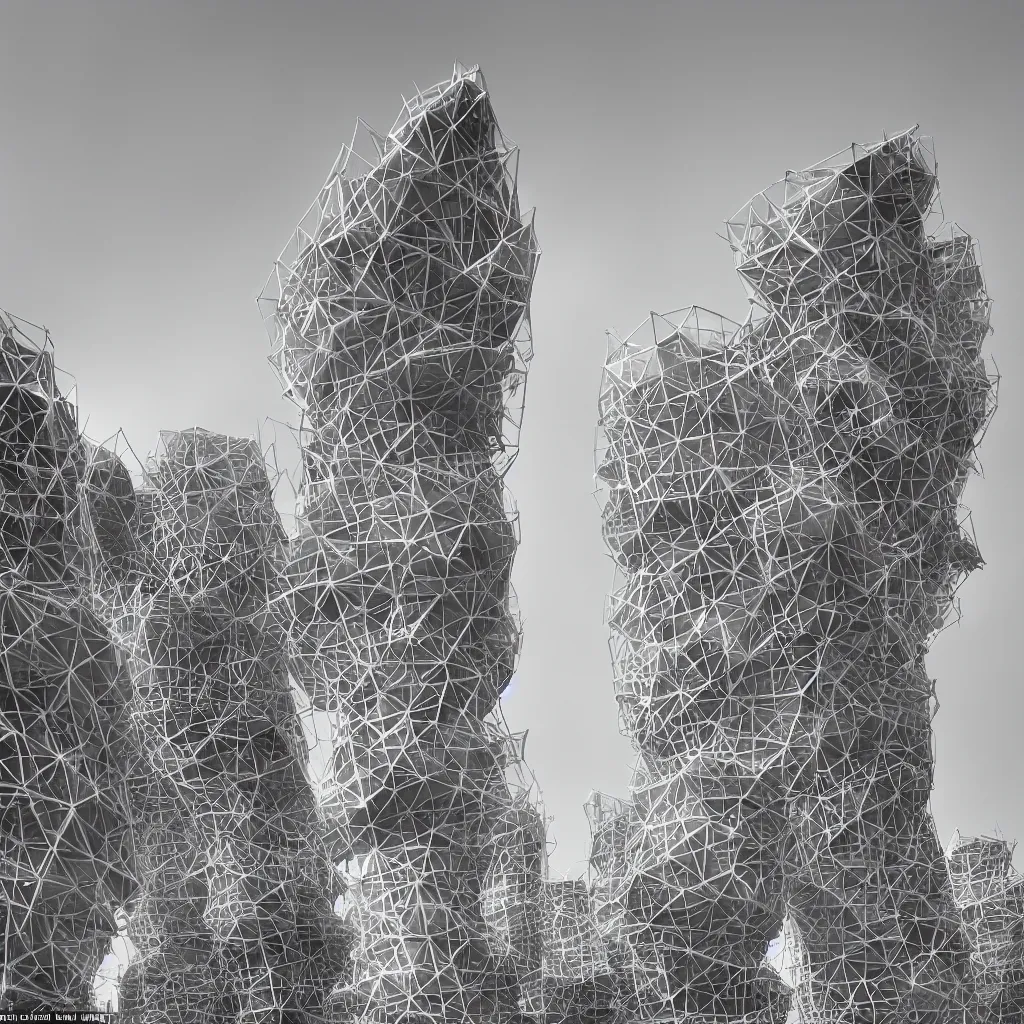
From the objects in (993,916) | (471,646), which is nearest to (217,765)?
(471,646)

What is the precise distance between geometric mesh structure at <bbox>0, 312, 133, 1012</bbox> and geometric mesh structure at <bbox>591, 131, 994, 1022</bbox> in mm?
12644

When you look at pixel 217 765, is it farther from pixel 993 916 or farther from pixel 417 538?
pixel 993 916

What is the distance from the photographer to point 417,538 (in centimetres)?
2834

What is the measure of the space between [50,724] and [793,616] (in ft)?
58.1

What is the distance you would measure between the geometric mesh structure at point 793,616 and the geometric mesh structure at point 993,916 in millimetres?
9172

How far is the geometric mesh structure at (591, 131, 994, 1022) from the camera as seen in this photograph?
30.3m

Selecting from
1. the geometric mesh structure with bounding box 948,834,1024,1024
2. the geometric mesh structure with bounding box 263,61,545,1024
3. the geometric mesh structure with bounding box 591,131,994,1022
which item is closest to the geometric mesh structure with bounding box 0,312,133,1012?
the geometric mesh structure with bounding box 263,61,545,1024

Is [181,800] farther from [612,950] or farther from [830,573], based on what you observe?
[830,573]

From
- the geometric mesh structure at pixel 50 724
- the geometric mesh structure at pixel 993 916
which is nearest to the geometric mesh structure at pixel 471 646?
the geometric mesh structure at pixel 50 724

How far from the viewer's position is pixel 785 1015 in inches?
A: 1238

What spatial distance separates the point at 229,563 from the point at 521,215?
41.9 ft

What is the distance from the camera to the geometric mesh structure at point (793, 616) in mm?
30281

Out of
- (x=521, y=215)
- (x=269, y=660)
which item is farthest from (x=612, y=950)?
(x=521, y=215)

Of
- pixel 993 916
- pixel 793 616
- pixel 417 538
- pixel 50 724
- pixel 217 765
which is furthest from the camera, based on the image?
pixel 993 916
